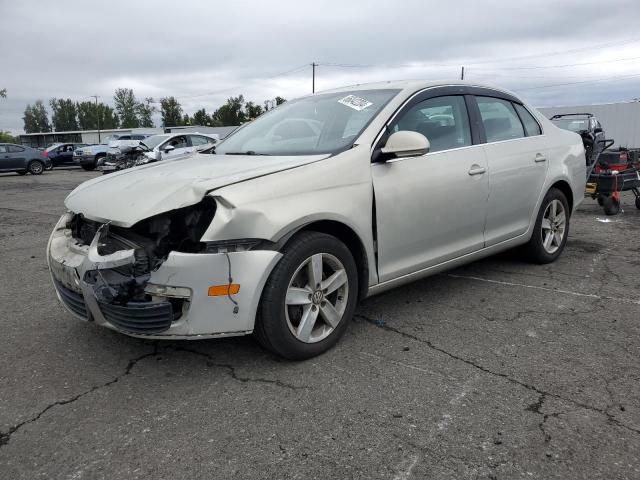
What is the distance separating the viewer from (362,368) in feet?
9.53

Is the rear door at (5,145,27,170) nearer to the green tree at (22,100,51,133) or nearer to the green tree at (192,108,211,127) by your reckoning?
the green tree at (192,108,211,127)

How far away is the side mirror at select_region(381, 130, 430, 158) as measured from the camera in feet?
10.3

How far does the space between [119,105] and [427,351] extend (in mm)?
107825

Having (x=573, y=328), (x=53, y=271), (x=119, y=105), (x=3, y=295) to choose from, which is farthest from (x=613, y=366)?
(x=119, y=105)

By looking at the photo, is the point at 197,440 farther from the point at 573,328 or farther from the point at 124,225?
the point at 573,328

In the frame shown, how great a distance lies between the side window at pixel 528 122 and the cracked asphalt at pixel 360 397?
58.3 inches

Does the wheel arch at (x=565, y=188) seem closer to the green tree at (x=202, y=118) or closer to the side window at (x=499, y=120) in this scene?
the side window at (x=499, y=120)

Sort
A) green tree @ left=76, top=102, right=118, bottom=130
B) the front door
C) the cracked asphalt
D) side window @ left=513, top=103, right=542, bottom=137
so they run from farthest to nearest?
green tree @ left=76, top=102, right=118, bottom=130, side window @ left=513, top=103, right=542, bottom=137, the front door, the cracked asphalt

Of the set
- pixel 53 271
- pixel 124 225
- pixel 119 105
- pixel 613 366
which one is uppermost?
pixel 119 105

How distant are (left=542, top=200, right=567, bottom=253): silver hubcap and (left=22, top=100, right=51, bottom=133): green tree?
464 ft

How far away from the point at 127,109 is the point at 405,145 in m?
107

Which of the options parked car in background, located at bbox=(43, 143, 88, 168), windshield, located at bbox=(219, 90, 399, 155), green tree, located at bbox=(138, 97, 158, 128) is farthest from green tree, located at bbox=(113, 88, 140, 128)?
windshield, located at bbox=(219, 90, 399, 155)

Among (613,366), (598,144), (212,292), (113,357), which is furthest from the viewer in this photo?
(598,144)

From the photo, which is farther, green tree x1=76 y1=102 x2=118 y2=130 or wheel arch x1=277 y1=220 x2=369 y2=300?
green tree x1=76 y1=102 x2=118 y2=130
